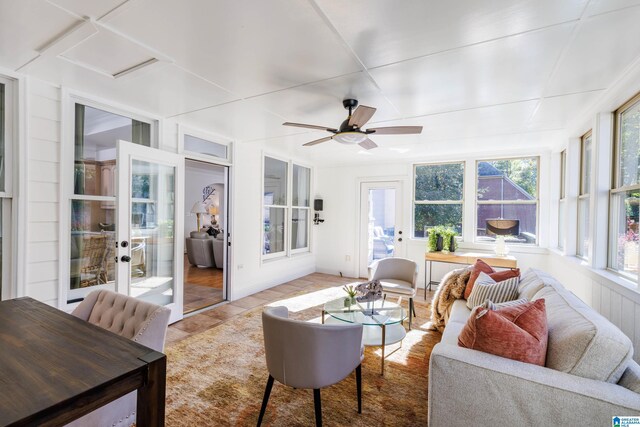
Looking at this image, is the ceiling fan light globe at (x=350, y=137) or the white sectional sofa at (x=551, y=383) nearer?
the white sectional sofa at (x=551, y=383)

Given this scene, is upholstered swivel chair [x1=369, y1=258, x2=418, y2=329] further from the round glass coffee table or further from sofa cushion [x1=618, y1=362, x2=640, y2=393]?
sofa cushion [x1=618, y1=362, x2=640, y2=393]

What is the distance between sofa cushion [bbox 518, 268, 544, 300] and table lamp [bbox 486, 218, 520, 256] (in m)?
1.90

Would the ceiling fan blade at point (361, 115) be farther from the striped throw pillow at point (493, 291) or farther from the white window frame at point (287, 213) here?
the white window frame at point (287, 213)

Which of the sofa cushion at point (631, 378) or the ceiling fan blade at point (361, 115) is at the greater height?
the ceiling fan blade at point (361, 115)

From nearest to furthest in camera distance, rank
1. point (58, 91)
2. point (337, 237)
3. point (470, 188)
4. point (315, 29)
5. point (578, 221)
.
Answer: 1. point (315, 29)
2. point (58, 91)
3. point (578, 221)
4. point (470, 188)
5. point (337, 237)

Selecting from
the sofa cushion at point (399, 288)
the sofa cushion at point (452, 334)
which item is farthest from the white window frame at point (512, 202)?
the sofa cushion at point (452, 334)

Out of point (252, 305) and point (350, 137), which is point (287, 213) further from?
point (350, 137)

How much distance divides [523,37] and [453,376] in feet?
6.48

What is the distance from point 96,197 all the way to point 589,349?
3899 mm

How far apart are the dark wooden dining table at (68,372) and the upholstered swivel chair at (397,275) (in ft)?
9.56

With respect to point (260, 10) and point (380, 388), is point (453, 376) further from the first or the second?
point (260, 10)

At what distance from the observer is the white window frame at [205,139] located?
371 centimetres

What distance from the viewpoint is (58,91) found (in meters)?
2.63

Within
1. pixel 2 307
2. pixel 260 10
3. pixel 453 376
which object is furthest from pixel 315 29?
pixel 2 307
